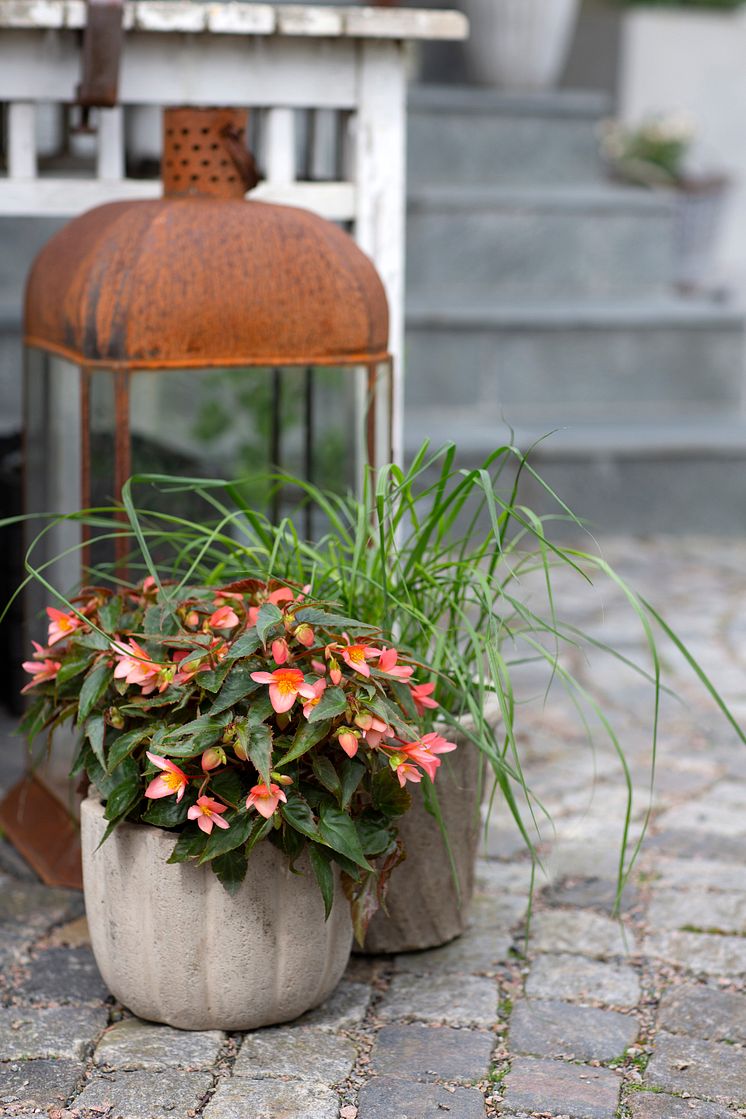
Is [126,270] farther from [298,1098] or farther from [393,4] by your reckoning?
[393,4]

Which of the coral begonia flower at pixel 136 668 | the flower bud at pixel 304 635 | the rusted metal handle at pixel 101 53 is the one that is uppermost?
the rusted metal handle at pixel 101 53

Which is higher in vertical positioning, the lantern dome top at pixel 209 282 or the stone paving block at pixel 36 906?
the lantern dome top at pixel 209 282

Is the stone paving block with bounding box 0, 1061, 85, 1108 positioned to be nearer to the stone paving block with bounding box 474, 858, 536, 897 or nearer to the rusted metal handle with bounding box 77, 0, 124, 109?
the stone paving block with bounding box 474, 858, 536, 897

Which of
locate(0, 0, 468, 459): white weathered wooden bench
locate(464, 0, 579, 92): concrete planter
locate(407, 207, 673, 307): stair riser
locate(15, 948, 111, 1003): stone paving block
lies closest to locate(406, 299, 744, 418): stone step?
locate(407, 207, 673, 307): stair riser

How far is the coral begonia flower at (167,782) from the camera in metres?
1.89

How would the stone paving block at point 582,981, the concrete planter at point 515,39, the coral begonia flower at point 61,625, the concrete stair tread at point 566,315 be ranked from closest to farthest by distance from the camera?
the coral begonia flower at point 61,625 → the stone paving block at point 582,981 → the concrete stair tread at point 566,315 → the concrete planter at point 515,39

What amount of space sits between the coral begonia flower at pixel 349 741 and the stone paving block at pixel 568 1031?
533mm

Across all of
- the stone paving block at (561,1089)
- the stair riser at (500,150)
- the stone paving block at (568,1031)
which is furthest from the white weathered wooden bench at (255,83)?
the stair riser at (500,150)

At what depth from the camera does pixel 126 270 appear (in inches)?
90.8

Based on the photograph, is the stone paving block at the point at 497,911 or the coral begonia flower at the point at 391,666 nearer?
the coral begonia flower at the point at 391,666

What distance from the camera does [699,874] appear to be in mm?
2670

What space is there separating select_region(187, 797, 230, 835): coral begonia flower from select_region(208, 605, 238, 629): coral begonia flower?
0.83 ft

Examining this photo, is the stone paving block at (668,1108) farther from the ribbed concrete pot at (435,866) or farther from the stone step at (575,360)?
the stone step at (575,360)

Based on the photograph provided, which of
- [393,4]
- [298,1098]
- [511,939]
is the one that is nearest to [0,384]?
[393,4]
